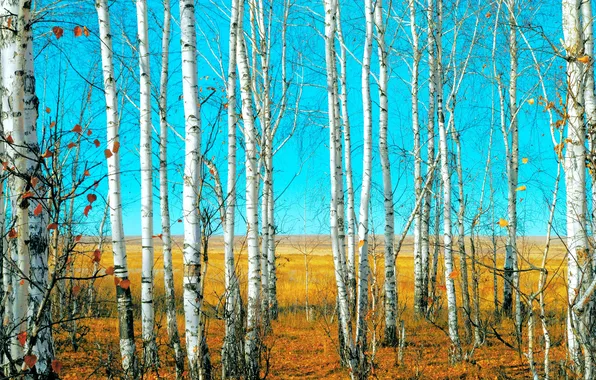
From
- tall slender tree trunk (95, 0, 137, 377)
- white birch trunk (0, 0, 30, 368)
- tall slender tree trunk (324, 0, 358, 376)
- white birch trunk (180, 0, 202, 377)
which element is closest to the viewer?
white birch trunk (0, 0, 30, 368)

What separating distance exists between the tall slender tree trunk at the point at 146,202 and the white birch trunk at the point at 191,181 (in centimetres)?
187

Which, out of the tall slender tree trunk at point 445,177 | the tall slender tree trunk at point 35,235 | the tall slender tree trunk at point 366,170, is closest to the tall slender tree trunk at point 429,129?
the tall slender tree trunk at point 445,177

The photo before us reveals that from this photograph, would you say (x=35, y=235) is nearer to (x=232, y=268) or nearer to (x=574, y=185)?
(x=232, y=268)

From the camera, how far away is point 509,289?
14359 mm

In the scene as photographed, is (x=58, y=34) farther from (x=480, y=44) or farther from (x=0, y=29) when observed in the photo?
(x=480, y=44)

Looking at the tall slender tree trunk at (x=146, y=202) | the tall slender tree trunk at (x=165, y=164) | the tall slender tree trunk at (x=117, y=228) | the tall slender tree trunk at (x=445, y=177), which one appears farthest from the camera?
the tall slender tree trunk at (x=165, y=164)

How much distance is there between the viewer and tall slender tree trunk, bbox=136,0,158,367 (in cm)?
706

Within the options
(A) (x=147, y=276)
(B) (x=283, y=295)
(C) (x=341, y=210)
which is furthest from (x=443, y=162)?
(B) (x=283, y=295)

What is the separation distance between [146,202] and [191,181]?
2.40 metres

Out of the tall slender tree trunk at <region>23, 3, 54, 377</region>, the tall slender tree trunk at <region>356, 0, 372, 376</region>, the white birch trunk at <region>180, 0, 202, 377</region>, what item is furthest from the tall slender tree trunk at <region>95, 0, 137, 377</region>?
the tall slender tree trunk at <region>356, 0, 372, 376</region>

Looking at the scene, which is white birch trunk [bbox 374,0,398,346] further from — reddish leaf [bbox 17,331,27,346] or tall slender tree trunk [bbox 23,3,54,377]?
reddish leaf [bbox 17,331,27,346]

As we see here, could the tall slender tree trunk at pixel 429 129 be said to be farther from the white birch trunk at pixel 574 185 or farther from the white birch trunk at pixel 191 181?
the white birch trunk at pixel 191 181

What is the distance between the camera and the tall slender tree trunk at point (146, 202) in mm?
7062

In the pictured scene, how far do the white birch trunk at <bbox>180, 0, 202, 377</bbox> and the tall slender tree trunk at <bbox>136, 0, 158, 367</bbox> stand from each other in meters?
1.87
